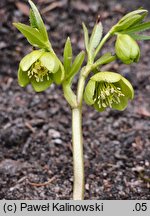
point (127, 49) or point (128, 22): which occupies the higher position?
point (128, 22)

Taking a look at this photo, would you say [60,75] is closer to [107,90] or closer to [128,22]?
[107,90]

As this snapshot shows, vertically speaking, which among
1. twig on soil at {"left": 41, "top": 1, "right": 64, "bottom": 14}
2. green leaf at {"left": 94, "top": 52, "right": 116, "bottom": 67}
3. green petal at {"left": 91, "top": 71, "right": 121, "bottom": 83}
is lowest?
green petal at {"left": 91, "top": 71, "right": 121, "bottom": 83}

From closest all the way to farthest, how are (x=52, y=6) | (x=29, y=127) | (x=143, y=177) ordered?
(x=143, y=177), (x=29, y=127), (x=52, y=6)

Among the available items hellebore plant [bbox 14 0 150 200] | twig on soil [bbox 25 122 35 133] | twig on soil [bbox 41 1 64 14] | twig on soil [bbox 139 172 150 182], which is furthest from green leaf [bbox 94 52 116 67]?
twig on soil [bbox 41 1 64 14]

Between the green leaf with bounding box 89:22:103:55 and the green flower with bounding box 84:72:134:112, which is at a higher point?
the green leaf with bounding box 89:22:103:55

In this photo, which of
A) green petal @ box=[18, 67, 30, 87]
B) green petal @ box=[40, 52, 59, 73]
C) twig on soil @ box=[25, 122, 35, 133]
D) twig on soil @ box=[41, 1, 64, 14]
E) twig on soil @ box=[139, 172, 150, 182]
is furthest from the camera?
twig on soil @ box=[41, 1, 64, 14]

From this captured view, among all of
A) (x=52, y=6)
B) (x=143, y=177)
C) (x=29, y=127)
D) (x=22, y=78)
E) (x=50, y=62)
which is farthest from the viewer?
(x=52, y=6)

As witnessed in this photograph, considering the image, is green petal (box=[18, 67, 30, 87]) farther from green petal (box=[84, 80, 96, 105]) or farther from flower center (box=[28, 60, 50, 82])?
green petal (box=[84, 80, 96, 105])

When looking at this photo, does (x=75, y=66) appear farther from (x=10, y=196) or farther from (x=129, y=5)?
(x=129, y=5)

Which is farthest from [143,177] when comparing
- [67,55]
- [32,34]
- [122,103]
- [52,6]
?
[52,6]

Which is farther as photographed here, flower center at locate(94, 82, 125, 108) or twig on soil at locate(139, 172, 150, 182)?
twig on soil at locate(139, 172, 150, 182)
